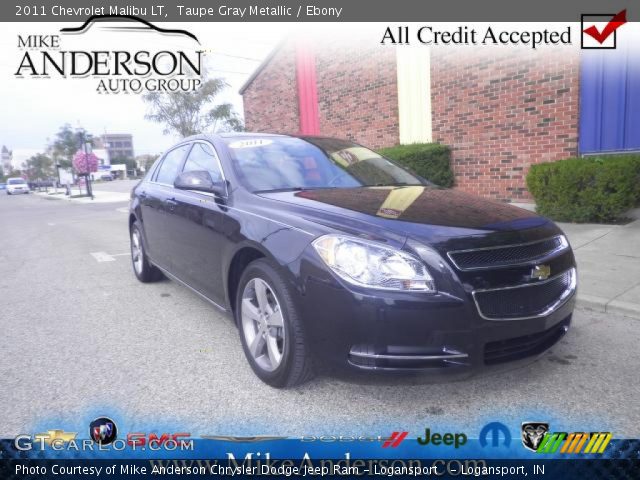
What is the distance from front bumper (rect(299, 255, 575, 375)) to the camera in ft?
7.37

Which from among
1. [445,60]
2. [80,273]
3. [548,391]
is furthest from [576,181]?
[80,273]

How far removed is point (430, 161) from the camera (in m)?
9.73

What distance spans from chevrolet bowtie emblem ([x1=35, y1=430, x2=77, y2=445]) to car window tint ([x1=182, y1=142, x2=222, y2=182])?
1.87m

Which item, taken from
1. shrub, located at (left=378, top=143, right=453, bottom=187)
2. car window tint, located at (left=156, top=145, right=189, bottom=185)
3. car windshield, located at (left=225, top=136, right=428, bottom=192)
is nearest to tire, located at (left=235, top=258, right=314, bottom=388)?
car windshield, located at (left=225, top=136, right=428, bottom=192)

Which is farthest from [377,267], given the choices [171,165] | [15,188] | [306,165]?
[15,188]

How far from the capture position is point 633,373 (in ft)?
9.75

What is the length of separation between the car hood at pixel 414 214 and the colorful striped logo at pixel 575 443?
3.26ft

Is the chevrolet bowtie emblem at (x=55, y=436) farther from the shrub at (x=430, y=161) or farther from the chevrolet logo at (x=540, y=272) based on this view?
the shrub at (x=430, y=161)

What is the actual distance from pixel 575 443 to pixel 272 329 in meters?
1.66

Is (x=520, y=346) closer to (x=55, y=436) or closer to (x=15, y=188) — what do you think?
(x=55, y=436)

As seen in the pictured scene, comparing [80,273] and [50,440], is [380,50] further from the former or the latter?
[50,440]

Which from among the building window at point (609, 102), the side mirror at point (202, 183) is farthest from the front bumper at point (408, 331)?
the building window at point (609, 102)

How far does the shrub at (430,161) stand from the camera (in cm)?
972

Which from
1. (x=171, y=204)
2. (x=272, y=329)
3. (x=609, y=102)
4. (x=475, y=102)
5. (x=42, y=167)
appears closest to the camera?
(x=272, y=329)
